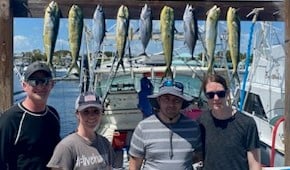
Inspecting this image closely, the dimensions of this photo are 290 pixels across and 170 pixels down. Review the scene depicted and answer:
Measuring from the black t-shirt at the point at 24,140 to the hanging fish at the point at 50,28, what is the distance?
0.63 m

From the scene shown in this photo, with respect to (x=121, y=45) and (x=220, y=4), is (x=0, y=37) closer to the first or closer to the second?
(x=121, y=45)

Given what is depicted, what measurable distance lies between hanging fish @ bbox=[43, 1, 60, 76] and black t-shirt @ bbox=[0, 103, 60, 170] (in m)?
0.63

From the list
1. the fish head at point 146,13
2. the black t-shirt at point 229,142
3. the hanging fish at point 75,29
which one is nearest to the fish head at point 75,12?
the hanging fish at point 75,29

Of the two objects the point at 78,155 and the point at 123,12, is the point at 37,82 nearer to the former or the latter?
the point at 78,155

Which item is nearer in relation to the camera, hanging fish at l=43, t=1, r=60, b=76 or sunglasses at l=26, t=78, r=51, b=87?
sunglasses at l=26, t=78, r=51, b=87

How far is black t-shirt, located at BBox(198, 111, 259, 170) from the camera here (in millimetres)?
3340

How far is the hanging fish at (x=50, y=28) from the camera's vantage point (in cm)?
364

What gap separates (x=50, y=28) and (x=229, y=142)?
4.99 ft

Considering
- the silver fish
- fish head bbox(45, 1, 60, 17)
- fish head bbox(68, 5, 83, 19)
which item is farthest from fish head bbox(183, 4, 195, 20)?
fish head bbox(45, 1, 60, 17)

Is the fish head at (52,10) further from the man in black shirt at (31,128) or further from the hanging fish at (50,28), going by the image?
the man in black shirt at (31,128)

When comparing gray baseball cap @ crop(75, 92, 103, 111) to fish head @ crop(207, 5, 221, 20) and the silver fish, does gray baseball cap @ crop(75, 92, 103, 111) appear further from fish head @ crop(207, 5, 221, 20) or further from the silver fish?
fish head @ crop(207, 5, 221, 20)

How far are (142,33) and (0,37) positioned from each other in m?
1.05

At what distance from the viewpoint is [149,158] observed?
10.8ft

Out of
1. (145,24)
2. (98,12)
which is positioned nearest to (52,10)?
(98,12)
